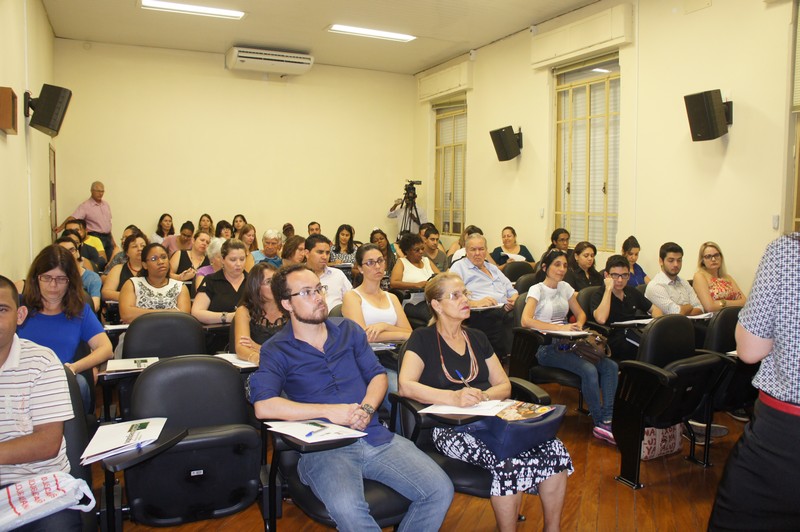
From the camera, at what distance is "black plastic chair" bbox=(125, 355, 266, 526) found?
2443 mm

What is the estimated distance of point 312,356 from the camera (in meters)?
2.77

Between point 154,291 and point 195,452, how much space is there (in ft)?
8.28

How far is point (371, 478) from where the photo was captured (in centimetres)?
258

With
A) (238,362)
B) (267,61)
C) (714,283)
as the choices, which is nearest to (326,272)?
(238,362)

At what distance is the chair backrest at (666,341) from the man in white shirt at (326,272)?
2.19m

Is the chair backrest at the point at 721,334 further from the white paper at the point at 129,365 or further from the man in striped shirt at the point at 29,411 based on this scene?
the man in striped shirt at the point at 29,411

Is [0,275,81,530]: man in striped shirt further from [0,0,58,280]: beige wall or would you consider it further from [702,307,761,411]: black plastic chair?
[702,307,761,411]: black plastic chair

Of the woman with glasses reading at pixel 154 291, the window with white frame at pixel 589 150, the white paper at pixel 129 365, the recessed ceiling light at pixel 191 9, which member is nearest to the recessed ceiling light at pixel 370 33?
the recessed ceiling light at pixel 191 9

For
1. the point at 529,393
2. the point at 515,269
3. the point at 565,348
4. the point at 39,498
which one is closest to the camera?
Answer: the point at 39,498

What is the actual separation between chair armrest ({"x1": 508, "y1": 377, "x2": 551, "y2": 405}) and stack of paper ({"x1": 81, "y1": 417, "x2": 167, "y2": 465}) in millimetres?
1587

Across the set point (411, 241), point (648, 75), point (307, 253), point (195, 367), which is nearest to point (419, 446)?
point (195, 367)

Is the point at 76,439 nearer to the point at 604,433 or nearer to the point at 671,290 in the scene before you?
the point at 604,433

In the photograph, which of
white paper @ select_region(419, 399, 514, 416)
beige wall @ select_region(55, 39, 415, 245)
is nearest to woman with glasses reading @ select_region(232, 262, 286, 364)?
white paper @ select_region(419, 399, 514, 416)

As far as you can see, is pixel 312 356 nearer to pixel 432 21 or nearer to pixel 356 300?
pixel 356 300
